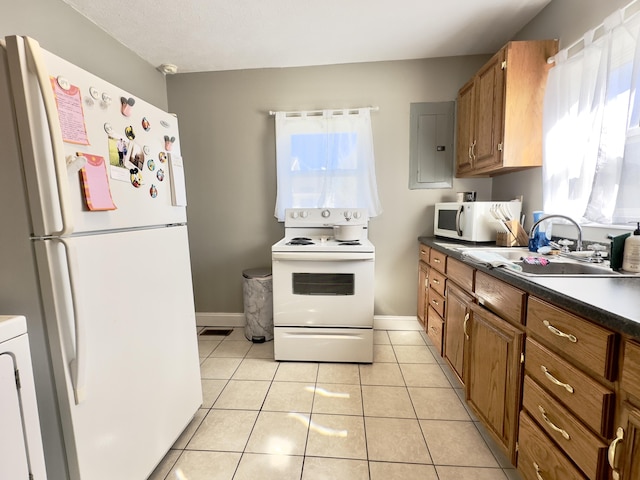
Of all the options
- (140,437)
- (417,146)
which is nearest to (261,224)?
(417,146)

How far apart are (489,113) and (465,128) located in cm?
36

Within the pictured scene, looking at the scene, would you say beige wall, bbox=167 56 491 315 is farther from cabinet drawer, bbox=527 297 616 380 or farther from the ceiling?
cabinet drawer, bbox=527 297 616 380

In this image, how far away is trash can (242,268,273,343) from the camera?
2494 millimetres

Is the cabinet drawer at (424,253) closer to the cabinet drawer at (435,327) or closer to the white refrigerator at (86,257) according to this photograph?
the cabinet drawer at (435,327)

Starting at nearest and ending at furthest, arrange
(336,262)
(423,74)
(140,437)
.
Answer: (140,437), (336,262), (423,74)

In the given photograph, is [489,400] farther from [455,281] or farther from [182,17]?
[182,17]

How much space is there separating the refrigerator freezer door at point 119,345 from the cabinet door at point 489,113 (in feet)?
6.59

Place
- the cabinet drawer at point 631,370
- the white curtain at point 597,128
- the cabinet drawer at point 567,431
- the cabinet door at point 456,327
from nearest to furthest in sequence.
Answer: the cabinet drawer at point 631,370 → the cabinet drawer at point 567,431 → the white curtain at point 597,128 → the cabinet door at point 456,327

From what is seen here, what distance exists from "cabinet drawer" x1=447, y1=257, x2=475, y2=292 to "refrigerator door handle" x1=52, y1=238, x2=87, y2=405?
1.64 metres

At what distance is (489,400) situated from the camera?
4.36 feet

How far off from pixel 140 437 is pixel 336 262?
140 centimetres

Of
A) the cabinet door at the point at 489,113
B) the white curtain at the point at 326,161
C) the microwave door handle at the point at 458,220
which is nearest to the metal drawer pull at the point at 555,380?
the microwave door handle at the point at 458,220

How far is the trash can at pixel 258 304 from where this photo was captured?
8.18 ft

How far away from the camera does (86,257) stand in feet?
3.05
